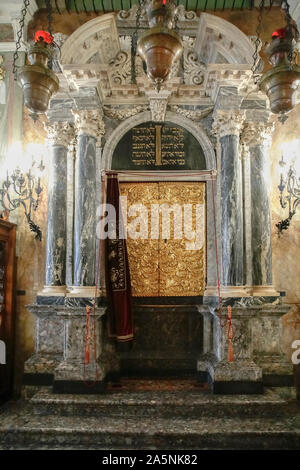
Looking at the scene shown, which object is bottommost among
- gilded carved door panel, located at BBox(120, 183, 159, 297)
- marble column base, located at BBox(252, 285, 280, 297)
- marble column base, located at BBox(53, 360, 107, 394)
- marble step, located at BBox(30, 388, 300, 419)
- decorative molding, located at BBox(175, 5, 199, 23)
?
marble step, located at BBox(30, 388, 300, 419)

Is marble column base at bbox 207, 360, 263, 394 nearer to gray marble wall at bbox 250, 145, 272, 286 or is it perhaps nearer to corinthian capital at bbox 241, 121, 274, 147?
gray marble wall at bbox 250, 145, 272, 286

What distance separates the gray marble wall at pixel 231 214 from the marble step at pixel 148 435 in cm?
154

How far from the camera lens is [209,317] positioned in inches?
182

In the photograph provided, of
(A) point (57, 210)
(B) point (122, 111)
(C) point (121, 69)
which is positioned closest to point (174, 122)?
(B) point (122, 111)

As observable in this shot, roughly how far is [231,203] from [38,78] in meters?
2.50

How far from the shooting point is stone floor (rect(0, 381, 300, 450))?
3387 mm

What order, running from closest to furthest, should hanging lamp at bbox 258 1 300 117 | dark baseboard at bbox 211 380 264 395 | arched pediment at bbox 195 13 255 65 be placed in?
hanging lamp at bbox 258 1 300 117
dark baseboard at bbox 211 380 264 395
arched pediment at bbox 195 13 255 65

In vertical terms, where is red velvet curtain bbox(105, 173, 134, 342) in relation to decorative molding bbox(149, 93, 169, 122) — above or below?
below

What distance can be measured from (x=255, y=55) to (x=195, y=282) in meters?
2.78

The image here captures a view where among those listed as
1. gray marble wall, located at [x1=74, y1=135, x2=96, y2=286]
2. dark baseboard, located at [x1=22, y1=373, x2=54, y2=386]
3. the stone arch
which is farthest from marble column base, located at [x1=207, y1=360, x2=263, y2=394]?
the stone arch

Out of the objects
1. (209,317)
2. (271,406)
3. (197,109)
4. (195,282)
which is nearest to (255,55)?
(197,109)

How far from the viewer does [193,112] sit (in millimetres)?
4891

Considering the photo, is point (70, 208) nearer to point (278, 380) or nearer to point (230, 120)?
point (230, 120)
